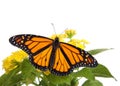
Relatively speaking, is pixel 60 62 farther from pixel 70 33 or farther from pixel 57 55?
pixel 70 33

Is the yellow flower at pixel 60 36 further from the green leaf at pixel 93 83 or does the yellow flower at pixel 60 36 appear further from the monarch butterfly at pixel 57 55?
the green leaf at pixel 93 83

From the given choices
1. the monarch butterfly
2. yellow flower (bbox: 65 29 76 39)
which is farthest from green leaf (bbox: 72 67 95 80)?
yellow flower (bbox: 65 29 76 39)

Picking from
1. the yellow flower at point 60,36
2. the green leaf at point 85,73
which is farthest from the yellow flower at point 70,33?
the green leaf at point 85,73

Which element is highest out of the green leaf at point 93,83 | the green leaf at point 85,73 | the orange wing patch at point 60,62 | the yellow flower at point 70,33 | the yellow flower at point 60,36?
the yellow flower at point 60,36

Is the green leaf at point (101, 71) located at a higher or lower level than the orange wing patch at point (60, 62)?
lower

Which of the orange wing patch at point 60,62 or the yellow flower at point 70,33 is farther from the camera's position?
the yellow flower at point 70,33

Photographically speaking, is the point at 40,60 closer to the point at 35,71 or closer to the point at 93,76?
the point at 35,71

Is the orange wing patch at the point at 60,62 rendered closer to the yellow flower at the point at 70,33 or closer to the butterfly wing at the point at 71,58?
the butterfly wing at the point at 71,58
